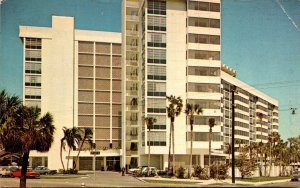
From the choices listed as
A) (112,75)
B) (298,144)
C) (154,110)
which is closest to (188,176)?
(154,110)

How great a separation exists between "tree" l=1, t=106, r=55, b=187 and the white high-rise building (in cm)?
4618

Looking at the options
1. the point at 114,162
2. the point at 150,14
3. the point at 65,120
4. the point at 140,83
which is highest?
the point at 150,14

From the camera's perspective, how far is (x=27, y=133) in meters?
28.9

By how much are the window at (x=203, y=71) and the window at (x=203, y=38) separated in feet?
16.5

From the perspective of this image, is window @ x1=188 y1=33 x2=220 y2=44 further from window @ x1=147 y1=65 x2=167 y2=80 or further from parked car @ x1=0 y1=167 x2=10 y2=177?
parked car @ x1=0 y1=167 x2=10 y2=177

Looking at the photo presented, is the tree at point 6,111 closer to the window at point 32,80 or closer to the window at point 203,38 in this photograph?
the window at point 203,38

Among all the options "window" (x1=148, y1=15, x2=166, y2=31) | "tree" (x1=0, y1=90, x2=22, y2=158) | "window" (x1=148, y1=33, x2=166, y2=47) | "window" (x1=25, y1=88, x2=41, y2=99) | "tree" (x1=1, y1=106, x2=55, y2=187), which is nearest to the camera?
"tree" (x1=0, y1=90, x2=22, y2=158)

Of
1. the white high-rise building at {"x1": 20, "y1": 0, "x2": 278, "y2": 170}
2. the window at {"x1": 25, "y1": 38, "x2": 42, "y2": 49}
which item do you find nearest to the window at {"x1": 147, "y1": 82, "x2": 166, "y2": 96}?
the white high-rise building at {"x1": 20, "y1": 0, "x2": 278, "y2": 170}

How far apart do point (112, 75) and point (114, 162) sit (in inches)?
836

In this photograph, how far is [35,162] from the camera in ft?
339

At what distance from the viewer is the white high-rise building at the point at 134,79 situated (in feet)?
284

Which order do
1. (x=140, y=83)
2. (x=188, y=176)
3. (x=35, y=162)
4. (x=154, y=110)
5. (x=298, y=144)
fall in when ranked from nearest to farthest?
(x=188, y=176) < (x=154, y=110) < (x=140, y=83) < (x=35, y=162) < (x=298, y=144)

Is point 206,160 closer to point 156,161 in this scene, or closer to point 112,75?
point 156,161

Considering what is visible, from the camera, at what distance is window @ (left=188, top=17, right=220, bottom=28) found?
86625 mm
